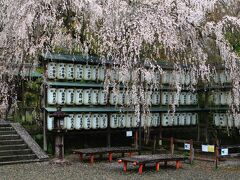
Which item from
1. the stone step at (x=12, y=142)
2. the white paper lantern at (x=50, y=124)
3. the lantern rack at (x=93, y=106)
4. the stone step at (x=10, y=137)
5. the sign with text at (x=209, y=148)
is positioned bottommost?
the sign with text at (x=209, y=148)

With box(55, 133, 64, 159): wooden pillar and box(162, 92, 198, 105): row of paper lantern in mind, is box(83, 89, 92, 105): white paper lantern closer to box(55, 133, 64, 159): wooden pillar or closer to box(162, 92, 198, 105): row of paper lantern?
box(55, 133, 64, 159): wooden pillar

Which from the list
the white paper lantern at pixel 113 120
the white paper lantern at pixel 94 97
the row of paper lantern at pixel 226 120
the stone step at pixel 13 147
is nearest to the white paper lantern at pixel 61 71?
the white paper lantern at pixel 94 97

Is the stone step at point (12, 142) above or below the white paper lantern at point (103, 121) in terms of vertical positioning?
below

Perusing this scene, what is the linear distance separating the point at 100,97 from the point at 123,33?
2.65 meters

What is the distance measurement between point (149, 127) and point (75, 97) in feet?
10.5

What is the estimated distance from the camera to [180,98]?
632 inches

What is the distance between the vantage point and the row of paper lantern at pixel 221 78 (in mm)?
14656

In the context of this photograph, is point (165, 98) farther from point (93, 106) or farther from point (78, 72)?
point (78, 72)

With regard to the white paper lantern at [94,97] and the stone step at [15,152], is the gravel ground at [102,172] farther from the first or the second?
the white paper lantern at [94,97]

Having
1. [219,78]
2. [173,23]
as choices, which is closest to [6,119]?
[173,23]

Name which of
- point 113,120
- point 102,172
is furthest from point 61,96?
point 102,172

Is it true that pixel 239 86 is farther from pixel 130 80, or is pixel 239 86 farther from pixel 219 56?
pixel 130 80

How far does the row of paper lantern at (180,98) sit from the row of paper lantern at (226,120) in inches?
47.3

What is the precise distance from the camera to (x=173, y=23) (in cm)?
1328
